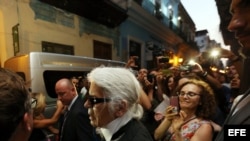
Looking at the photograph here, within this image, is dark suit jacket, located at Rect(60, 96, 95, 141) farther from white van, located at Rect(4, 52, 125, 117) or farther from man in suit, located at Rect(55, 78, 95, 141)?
white van, located at Rect(4, 52, 125, 117)

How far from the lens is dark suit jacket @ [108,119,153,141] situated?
1.80 metres

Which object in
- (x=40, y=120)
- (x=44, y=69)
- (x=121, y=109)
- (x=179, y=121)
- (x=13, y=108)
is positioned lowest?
(x=40, y=120)

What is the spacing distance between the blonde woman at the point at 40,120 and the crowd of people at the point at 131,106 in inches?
0.7

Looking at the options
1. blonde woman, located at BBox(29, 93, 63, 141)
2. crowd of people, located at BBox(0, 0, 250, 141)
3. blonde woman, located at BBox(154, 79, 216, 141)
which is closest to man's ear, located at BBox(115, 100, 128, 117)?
crowd of people, located at BBox(0, 0, 250, 141)

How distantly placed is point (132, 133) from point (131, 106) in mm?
240

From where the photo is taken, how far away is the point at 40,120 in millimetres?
3684

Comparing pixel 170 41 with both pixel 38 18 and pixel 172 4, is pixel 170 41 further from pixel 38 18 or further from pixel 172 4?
pixel 38 18

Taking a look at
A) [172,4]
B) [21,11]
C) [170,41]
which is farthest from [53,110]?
[172,4]

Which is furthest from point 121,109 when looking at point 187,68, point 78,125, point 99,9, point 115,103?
point 99,9

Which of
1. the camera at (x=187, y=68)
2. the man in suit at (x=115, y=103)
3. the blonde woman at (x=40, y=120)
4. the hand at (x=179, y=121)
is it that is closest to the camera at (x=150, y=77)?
the camera at (x=187, y=68)

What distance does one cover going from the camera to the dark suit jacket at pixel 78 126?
2.78m

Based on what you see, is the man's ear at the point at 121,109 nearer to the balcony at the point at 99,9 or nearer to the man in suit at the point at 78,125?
the man in suit at the point at 78,125

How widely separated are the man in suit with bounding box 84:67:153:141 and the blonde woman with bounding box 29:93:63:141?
0.49m

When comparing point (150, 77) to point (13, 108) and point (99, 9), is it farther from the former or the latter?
point (99, 9)
